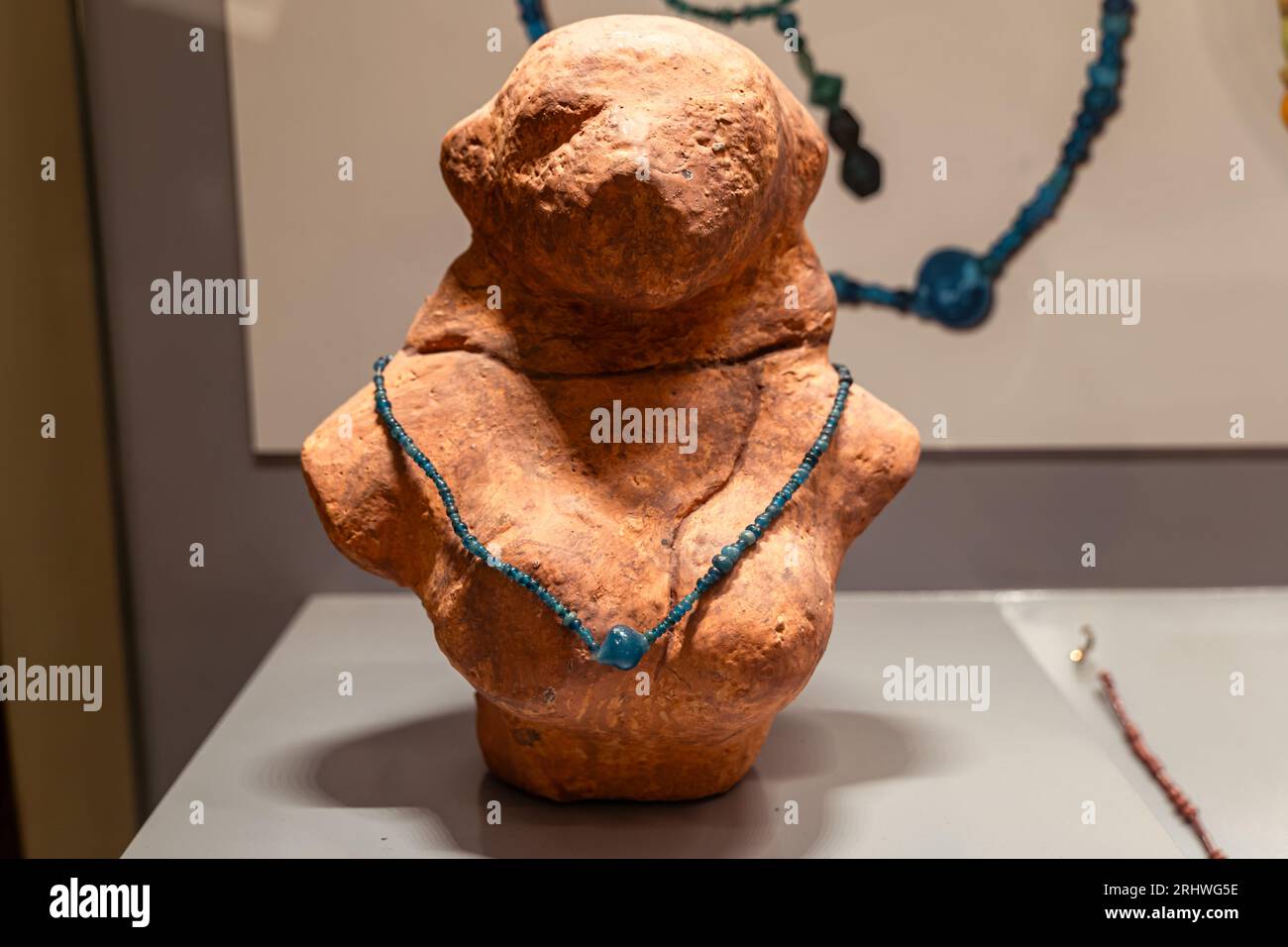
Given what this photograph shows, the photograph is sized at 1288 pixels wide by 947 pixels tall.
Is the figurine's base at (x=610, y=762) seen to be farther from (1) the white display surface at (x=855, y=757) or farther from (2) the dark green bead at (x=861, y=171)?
(2) the dark green bead at (x=861, y=171)

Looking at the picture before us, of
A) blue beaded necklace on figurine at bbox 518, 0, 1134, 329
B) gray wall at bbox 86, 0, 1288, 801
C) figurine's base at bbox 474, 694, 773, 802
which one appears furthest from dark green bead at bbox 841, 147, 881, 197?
figurine's base at bbox 474, 694, 773, 802

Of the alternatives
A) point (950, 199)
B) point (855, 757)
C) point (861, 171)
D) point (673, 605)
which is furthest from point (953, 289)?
point (673, 605)

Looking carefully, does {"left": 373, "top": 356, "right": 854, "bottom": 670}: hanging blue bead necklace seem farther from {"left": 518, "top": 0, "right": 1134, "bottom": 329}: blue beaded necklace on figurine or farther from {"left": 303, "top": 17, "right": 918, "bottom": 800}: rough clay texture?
{"left": 518, "top": 0, "right": 1134, "bottom": 329}: blue beaded necklace on figurine

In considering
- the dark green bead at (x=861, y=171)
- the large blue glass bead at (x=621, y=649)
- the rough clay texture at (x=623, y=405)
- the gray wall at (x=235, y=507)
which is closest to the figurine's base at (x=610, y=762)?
the rough clay texture at (x=623, y=405)

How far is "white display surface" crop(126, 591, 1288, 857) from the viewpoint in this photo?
1644mm

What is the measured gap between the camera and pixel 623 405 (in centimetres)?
166

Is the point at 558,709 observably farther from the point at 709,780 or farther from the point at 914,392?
the point at 914,392

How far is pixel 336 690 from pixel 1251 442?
175cm

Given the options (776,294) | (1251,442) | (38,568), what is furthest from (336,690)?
(1251,442)

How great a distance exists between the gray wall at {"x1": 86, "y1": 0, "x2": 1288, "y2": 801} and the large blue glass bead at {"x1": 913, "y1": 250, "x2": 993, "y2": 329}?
274 millimetres

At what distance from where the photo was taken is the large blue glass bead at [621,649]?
1.46 meters

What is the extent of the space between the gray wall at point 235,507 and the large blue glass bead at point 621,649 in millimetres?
1186

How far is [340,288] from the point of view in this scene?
236cm
